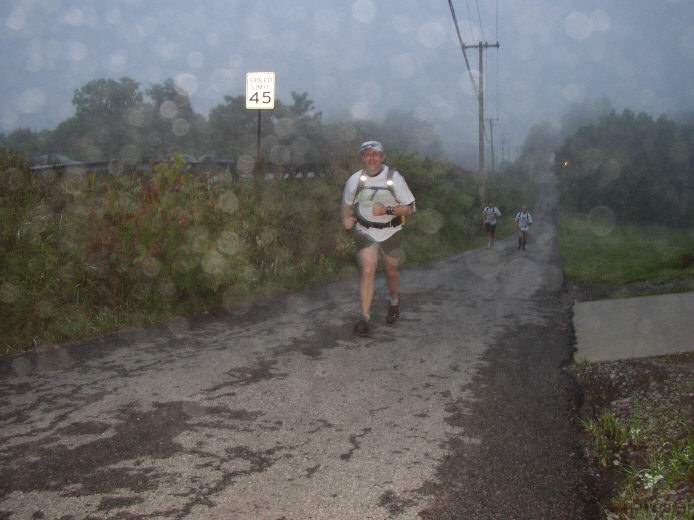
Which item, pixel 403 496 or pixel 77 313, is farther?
pixel 77 313

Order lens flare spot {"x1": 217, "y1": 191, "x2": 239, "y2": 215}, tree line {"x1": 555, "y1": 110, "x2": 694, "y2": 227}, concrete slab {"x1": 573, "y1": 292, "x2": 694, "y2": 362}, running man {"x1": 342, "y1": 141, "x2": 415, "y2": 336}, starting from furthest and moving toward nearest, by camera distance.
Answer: tree line {"x1": 555, "y1": 110, "x2": 694, "y2": 227} < lens flare spot {"x1": 217, "y1": 191, "x2": 239, "y2": 215} < running man {"x1": 342, "y1": 141, "x2": 415, "y2": 336} < concrete slab {"x1": 573, "y1": 292, "x2": 694, "y2": 362}

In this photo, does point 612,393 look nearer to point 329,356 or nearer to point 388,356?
point 388,356

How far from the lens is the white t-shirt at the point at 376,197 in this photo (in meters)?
6.96

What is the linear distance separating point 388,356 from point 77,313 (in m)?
3.27

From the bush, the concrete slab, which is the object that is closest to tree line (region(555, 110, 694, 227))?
the concrete slab

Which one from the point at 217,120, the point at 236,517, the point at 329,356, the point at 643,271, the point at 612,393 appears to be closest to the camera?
the point at 236,517

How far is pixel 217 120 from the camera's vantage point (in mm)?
88562

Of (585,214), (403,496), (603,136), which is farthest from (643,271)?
(603,136)

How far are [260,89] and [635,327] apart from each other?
9.07 metres

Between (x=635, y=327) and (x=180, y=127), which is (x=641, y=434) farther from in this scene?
(x=180, y=127)

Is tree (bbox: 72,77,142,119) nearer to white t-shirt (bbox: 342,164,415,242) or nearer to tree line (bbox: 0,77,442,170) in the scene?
tree line (bbox: 0,77,442,170)

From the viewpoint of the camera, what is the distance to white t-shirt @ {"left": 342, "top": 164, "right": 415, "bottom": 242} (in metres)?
6.96

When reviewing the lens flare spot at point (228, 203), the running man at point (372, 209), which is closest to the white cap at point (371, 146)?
the running man at point (372, 209)

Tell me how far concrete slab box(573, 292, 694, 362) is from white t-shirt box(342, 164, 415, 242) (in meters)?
2.23
